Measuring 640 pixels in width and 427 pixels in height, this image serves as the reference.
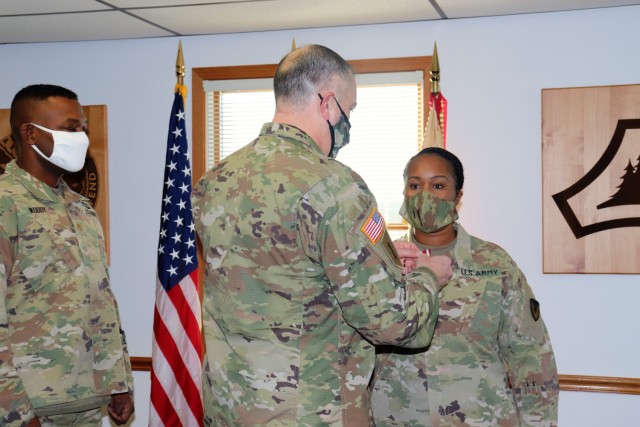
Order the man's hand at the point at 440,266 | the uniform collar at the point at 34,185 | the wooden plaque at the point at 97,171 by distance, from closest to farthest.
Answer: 1. the man's hand at the point at 440,266
2. the uniform collar at the point at 34,185
3. the wooden plaque at the point at 97,171

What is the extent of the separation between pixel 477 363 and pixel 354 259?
85cm

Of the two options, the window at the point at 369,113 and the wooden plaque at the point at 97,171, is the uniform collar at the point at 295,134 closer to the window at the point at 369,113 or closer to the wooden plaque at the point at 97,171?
the window at the point at 369,113

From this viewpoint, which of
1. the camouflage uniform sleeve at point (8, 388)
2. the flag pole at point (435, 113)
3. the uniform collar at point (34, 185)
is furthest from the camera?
the flag pole at point (435, 113)

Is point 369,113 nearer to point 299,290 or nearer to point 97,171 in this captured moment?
point 97,171

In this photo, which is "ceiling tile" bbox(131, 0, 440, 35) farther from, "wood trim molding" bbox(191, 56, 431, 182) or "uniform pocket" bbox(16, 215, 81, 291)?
"uniform pocket" bbox(16, 215, 81, 291)

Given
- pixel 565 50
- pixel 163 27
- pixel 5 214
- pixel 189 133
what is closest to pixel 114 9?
pixel 163 27

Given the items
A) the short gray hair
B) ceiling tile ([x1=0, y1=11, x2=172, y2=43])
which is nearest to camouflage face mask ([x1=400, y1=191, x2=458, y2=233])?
the short gray hair

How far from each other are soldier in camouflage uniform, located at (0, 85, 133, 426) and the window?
4.89 ft

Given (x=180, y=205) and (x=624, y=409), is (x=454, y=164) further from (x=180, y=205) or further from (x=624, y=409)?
(x=624, y=409)

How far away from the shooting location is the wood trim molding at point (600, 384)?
3.52 m

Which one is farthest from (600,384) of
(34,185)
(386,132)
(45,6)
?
(45,6)

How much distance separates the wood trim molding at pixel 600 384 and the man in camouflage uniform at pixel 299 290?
2.18 metres

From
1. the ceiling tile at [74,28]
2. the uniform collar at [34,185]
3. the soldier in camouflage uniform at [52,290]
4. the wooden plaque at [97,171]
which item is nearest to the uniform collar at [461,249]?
the soldier in camouflage uniform at [52,290]

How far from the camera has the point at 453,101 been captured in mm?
3783
